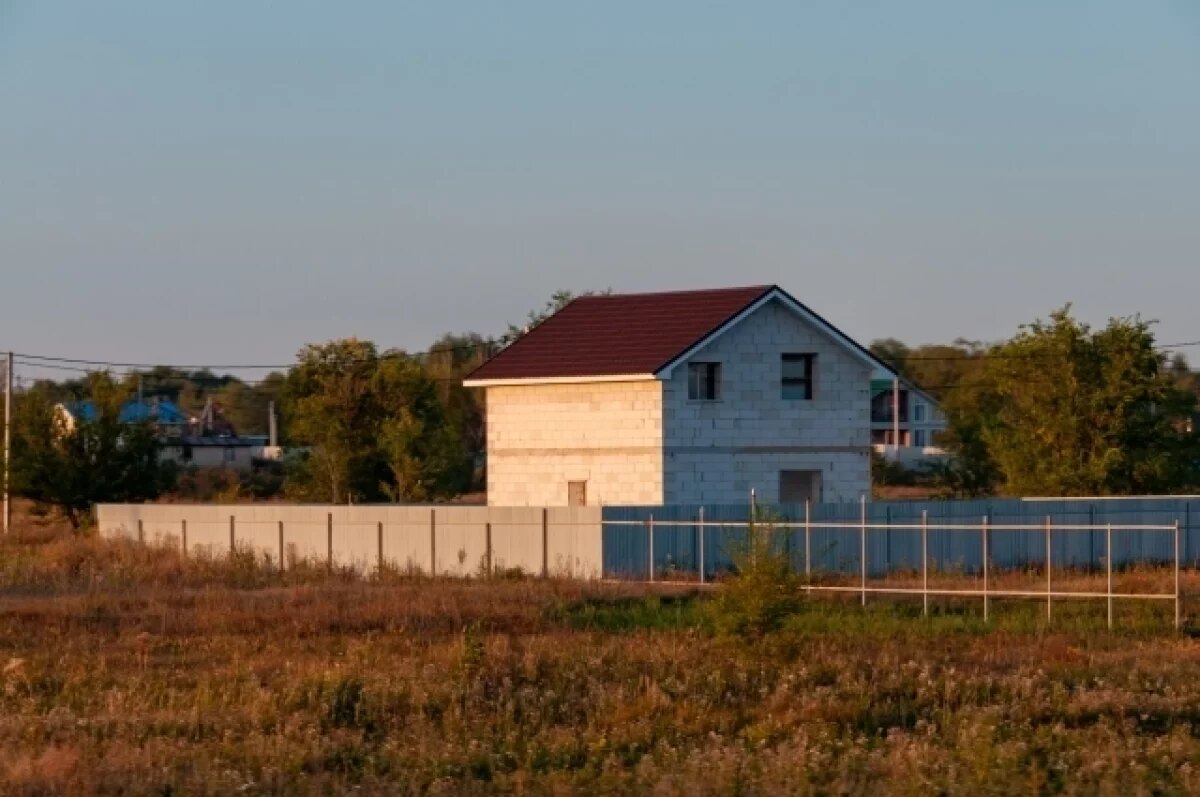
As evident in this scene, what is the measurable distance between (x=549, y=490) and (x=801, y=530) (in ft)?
28.0

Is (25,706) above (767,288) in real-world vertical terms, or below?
below

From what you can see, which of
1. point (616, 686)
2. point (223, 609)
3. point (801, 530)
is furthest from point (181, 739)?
point (801, 530)

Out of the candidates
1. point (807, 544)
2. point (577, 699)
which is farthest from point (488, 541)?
point (577, 699)

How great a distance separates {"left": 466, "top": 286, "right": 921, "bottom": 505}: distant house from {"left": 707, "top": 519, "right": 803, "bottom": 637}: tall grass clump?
18330mm

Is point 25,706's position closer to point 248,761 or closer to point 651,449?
point 248,761

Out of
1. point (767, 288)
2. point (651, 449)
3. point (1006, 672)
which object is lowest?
point (1006, 672)

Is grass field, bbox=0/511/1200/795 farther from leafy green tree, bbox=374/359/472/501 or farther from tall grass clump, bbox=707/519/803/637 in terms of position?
leafy green tree, bbox=374/359/472/501

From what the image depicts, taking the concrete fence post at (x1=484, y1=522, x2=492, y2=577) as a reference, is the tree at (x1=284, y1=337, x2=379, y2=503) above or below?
above

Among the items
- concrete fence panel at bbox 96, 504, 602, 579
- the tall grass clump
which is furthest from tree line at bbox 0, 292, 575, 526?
the tall grass clump

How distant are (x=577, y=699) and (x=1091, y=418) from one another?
35.1 meters

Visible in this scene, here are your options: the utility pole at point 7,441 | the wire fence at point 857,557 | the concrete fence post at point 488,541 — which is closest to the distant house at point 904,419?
the utility pole at point 7,441

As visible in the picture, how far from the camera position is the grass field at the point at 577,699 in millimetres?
14664

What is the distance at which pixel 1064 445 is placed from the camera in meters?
51.4

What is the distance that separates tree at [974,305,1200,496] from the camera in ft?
166
